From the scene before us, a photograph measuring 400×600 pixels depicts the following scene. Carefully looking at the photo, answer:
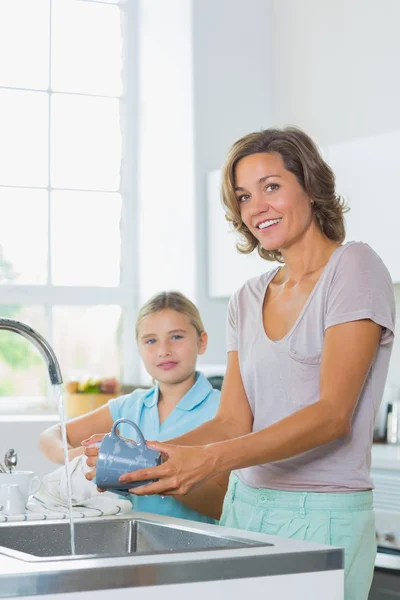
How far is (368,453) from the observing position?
1894mm

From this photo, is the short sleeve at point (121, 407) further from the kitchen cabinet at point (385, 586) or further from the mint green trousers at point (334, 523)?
the kitchen cabinet at point (385, 586)

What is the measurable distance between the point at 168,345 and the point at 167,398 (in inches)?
5.0

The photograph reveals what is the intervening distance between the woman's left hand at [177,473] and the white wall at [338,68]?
2320mm

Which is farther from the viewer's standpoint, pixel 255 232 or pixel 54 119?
pixel 54 119

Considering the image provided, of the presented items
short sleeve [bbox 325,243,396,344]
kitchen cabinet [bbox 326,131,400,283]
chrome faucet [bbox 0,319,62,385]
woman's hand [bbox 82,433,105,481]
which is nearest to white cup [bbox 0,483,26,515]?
woman's hand [bbox 82,433,105,481]

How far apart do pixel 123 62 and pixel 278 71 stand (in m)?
0.81

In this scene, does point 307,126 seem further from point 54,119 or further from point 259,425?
point 259,425

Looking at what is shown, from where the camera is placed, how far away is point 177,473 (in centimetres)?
169

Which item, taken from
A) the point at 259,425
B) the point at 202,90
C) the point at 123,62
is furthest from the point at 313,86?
the point at 259,425

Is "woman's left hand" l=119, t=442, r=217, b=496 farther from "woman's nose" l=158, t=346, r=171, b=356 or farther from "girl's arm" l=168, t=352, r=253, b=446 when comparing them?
"woman's nose" l=158, t=346, r=171, b=356

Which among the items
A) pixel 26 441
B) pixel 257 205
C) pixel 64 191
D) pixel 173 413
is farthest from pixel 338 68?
pixel 257 205

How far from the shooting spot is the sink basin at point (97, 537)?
1738mm

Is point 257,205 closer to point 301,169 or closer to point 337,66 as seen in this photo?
point 301,169

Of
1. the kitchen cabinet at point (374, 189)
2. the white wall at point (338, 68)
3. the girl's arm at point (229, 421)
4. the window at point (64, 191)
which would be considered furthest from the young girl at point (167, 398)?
the window at point (64, 191)
